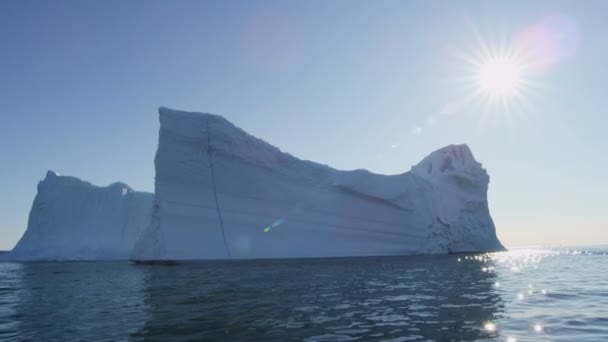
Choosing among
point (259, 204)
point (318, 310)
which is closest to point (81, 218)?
point (259, 204)

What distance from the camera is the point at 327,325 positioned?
6070mm

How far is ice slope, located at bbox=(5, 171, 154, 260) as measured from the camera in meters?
37.9

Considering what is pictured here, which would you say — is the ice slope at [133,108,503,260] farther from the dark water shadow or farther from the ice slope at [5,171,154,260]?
the ice slope at [5,171,154,260]

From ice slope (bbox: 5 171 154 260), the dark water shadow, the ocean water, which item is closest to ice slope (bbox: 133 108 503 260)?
the dark water shadow

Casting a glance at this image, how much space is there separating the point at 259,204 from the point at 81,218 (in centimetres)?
2511

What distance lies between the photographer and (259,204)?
23.1 m

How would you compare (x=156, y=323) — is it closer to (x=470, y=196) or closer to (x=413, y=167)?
(x=470, y=196)

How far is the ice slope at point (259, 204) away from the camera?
21.2m

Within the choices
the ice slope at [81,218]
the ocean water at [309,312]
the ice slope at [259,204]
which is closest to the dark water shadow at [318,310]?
the ocean water at [309,312]

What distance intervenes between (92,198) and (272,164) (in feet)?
80.7

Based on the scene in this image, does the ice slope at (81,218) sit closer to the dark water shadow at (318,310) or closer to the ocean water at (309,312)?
the ocean water at (309,312)

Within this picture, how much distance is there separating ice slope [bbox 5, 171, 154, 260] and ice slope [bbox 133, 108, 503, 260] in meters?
18.1

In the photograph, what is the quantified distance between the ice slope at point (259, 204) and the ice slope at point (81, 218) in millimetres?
18132

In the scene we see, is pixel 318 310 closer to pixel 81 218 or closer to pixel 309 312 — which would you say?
pixel 309 312
